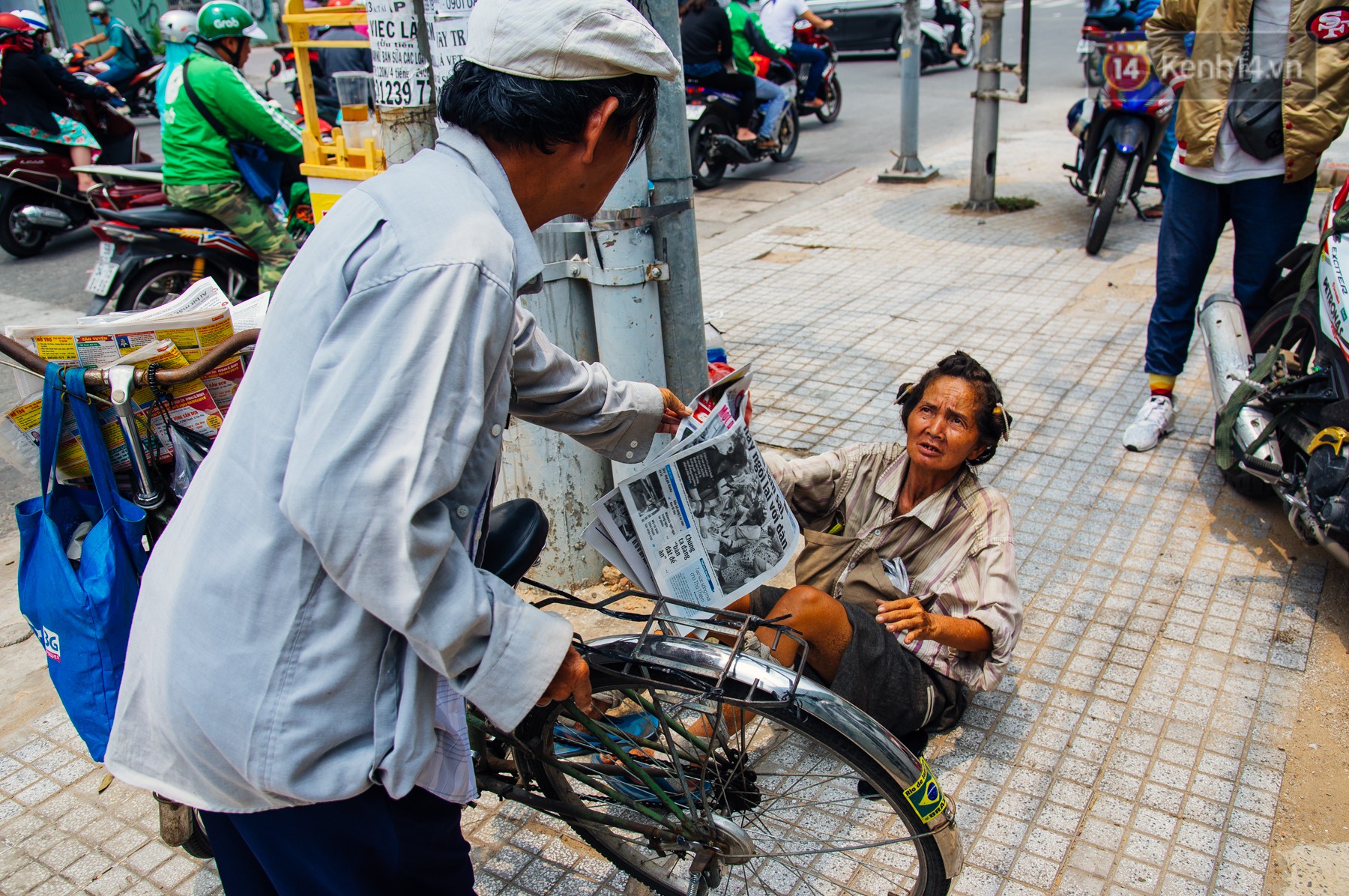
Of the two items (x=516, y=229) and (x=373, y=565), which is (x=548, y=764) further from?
(x=516, y=229)

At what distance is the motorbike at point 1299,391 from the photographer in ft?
9.38

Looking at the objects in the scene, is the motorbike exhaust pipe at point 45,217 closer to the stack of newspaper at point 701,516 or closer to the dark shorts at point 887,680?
the dark shorts at point 887,680

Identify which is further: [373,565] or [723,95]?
[723,95]

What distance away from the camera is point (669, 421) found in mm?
2016

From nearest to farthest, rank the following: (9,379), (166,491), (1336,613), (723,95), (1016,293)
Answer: (166,491) < (1336,613) < (9,379) < (1016,293) < (723,95)

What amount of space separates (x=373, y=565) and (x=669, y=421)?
0.95 meters

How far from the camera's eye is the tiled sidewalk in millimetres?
2238

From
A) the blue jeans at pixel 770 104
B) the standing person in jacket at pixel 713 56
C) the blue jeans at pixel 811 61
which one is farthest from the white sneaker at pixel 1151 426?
the blue jeans at pixel 811 61

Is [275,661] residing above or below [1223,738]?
above

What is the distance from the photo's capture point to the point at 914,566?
2443 mm

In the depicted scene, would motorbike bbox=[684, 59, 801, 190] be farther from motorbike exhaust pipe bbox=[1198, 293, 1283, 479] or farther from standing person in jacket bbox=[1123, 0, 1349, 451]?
motorbike exhaust pipe bbox=[1198, 293, 1283, 479]

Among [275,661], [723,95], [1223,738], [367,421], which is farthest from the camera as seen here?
[723,95]

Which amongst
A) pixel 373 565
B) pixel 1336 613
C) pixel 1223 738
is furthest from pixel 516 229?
pixel 1336 613

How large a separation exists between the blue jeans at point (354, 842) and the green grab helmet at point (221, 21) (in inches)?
189
